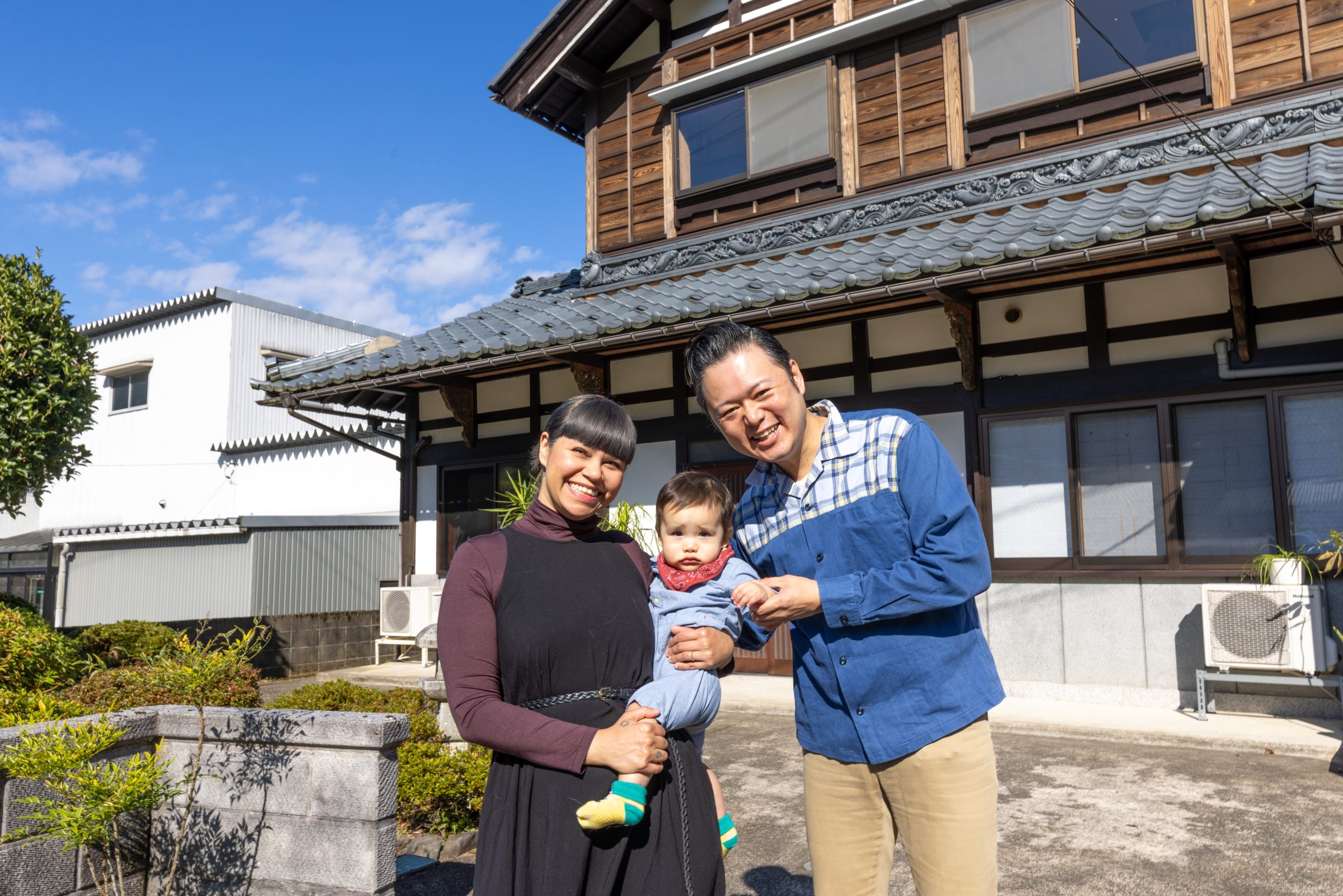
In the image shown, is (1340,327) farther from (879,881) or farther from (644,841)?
(644,841)

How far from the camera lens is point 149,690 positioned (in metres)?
4.59

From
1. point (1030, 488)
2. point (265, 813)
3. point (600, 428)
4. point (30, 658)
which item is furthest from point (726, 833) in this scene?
point (1030, 488)

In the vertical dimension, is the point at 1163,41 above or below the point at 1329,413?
above

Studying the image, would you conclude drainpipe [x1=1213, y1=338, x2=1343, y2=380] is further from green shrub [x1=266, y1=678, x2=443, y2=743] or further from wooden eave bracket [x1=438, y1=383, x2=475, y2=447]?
wooden eave bracket [x1=438, y1=383, x2=475, y2=447]

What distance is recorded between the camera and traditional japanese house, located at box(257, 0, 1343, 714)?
642cm

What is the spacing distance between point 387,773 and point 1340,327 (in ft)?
23.0

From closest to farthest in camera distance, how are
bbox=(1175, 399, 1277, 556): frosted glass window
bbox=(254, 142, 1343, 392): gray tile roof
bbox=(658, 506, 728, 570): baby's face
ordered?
bbox=(658, 506, 728, 570): baby's face → bbox=(254, 142, 1343, 392): gray tile roof → bbox=(1175, 399, 1277, 556): frosted glass window

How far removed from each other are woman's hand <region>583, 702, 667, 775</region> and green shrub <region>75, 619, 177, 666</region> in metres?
6.90

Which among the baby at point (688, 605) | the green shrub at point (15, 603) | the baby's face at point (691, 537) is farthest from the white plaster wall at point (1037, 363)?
the green shrub at point (15, 603)

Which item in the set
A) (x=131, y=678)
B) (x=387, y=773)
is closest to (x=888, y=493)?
(x=387, y=773)

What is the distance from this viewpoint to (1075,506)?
713 centimetres

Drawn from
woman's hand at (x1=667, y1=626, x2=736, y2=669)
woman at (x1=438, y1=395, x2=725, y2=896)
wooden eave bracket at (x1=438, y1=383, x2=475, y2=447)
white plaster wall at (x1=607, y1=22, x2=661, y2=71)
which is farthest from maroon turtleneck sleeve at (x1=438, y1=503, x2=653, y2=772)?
white plaster wall at (x1=607, y1=22, x2=661, y2=71)

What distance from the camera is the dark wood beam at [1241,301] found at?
Result: 20.4 ft

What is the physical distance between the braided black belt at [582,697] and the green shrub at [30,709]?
2.91 m
